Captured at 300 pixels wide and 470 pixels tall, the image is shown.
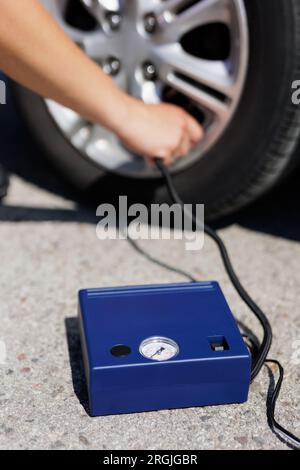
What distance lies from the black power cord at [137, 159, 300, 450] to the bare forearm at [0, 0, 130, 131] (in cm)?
23

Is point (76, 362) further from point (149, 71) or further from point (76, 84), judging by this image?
point (149, 71)

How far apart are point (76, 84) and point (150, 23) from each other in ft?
1.09

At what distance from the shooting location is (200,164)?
5.49 ft

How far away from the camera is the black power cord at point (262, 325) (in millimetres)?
1133

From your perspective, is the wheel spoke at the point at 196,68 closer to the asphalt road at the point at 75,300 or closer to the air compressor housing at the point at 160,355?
the asphalt road at the point at 75,300

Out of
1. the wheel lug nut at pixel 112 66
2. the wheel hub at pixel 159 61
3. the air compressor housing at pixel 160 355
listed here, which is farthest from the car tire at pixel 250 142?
the air compressor housing at pixel 160 355

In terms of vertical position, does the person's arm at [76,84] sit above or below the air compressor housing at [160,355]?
above

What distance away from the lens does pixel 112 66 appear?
1733mm

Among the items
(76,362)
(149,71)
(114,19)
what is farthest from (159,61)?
(76,362)

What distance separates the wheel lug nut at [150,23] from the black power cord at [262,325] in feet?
1.02

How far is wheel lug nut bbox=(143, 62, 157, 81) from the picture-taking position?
66.6 inches

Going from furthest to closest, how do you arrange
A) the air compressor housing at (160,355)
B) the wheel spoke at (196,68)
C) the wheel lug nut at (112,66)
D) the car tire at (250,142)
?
1. the wheel lug nut at (112,66)
2. the wheel spoke at (196,68)
3. the car tire at (250,142)
4. the air compressor housing at (160,355)

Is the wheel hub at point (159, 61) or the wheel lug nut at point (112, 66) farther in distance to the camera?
the wheel lug nut at point (112, 66)

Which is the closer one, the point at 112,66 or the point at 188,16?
the point at 188,16
